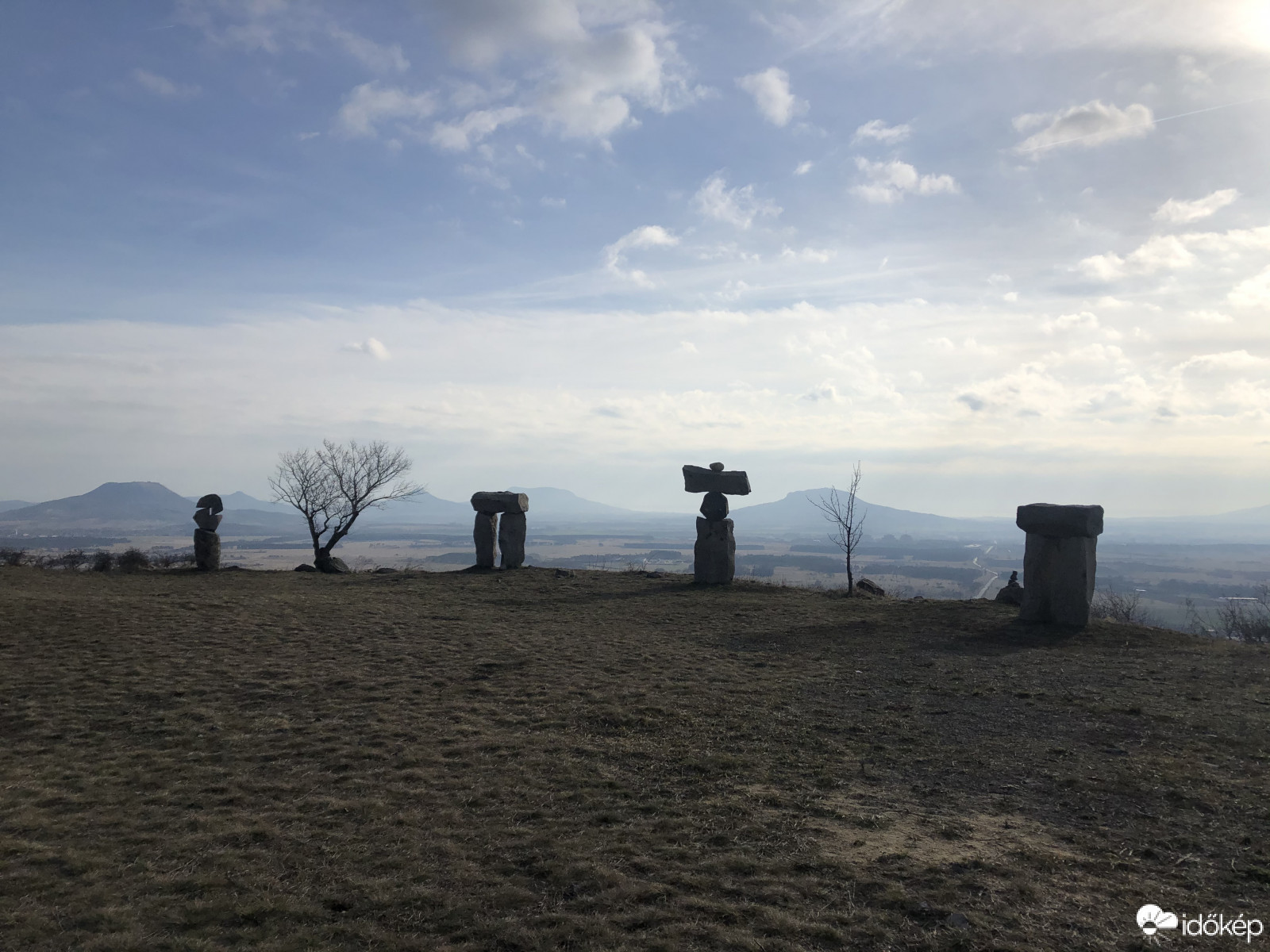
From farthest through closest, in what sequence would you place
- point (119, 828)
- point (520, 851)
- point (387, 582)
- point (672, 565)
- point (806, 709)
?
point (672, 565) < point (387, 582) < point (806, 709) < point (119, 828) < point (520, 851)

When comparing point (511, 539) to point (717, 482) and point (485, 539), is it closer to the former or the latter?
point (485, 539)

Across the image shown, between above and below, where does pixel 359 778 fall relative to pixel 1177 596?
above

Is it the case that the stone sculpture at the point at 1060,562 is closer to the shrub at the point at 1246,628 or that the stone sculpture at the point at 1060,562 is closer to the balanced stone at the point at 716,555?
the shrub at the point at 1246,628

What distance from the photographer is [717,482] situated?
2527cm

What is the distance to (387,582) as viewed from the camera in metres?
25.8

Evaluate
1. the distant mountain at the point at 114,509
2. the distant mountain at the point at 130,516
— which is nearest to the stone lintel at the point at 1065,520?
the distant mountain at the point at 130,516

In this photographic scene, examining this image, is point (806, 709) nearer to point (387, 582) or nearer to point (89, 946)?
point (89, 946)

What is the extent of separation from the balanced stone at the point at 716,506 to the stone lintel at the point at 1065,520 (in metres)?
9.89

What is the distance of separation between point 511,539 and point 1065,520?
18.2 meters

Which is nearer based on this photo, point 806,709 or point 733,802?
point 733,802

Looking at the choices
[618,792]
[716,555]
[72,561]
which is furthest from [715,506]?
[72,561]

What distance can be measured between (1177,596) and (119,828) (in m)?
70.2

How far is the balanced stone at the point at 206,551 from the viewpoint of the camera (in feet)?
89.6

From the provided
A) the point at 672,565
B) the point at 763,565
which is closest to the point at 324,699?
the point at 672,565
